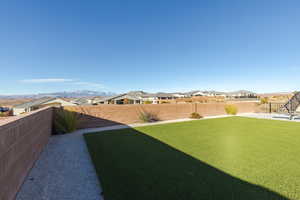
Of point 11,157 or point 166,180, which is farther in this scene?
point 166,180

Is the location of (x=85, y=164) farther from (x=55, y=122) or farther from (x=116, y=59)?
(x=116, y=59)

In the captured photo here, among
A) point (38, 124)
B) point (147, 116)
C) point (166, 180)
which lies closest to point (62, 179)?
point (166, 180)

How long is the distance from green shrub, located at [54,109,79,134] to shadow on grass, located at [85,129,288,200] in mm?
4523

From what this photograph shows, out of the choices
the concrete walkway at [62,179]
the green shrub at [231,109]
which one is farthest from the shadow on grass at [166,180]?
the green shrub at [231,109]

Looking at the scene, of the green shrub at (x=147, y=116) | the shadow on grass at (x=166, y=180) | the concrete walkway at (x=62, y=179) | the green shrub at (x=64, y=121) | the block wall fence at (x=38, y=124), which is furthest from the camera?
the green shrub at (x=147, y=116)

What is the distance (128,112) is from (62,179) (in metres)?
7.86

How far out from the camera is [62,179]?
9.77ft

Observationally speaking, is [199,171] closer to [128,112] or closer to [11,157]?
[11,157]

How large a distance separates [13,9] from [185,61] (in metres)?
18.9

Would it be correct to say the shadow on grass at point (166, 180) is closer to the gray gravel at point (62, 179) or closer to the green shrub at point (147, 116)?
the gray gravel at point (62, 179)

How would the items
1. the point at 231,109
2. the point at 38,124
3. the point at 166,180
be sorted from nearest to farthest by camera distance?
the point at 166,180
the point at 38,124
the point at 231,109

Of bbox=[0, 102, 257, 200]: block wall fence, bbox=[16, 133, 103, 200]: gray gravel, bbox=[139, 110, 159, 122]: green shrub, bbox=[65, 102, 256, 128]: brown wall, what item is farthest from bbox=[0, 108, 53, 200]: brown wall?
bbox=[139, 110, 159, 122]: green shrub

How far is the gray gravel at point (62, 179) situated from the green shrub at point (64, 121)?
3.37 metres

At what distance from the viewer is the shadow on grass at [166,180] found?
2301mm
